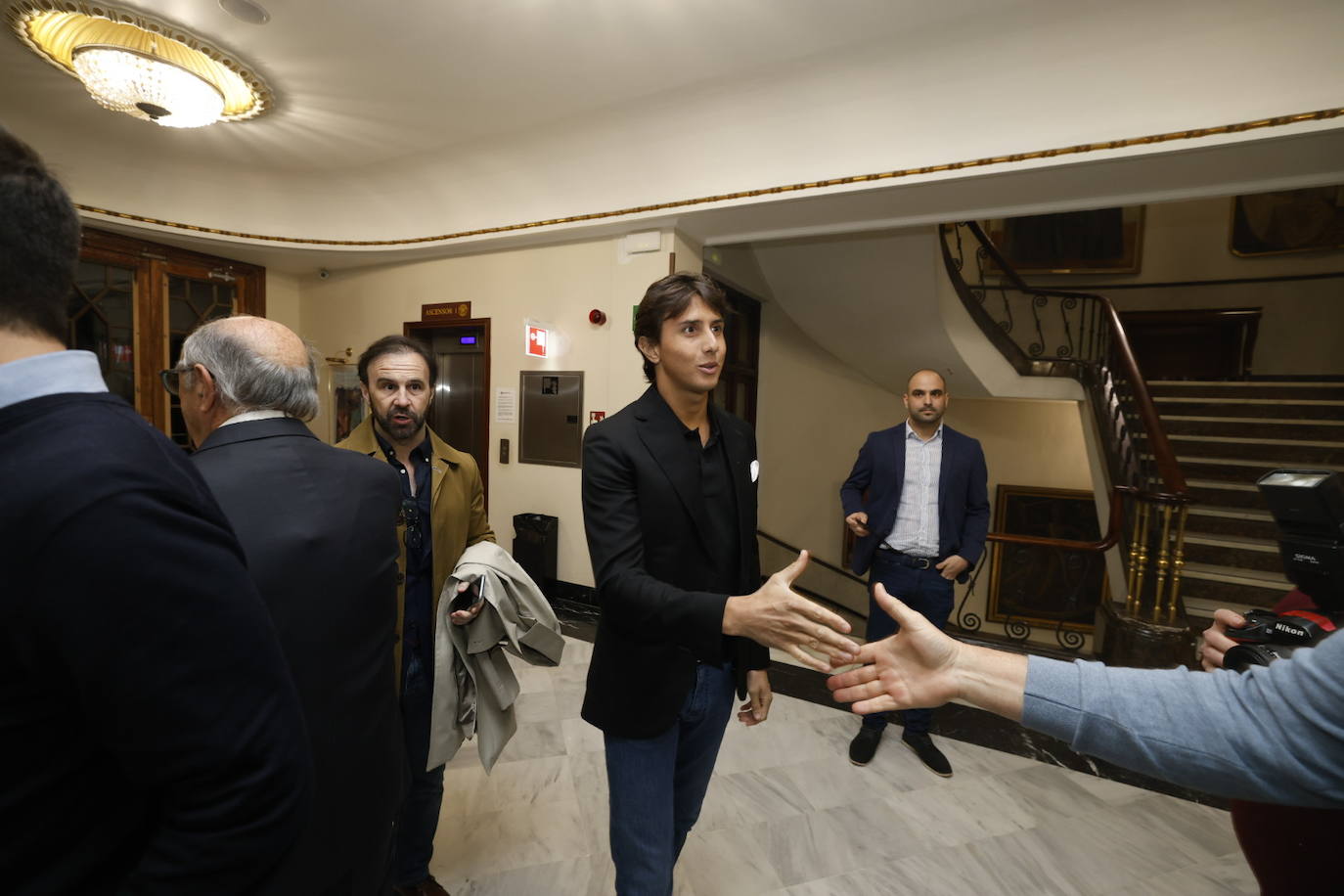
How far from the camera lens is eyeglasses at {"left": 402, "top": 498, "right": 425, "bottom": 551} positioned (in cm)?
171

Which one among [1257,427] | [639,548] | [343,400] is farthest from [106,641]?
[1257,427]

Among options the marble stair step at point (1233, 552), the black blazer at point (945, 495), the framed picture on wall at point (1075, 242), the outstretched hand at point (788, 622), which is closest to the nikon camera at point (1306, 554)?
the outstretched hand at point (788, 622)

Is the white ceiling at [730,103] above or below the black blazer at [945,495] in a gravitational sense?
above

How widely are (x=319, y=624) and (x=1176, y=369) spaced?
33.7 feet

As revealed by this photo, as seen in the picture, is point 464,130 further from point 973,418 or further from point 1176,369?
point 1176,369

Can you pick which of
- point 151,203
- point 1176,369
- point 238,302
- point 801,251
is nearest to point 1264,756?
point 801,251

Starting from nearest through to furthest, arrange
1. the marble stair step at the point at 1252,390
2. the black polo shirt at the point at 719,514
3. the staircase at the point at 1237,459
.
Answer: the black polo shirt at the point at 719,514 < the staircase at the point at 1237,459 < the marble stair step at the point at 1252,390

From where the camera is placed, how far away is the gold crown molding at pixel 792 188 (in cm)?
271

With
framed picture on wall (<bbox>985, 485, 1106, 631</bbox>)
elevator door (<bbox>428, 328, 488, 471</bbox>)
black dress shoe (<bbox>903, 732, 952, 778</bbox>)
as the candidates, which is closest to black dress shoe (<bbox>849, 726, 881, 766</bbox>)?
black dress shoe (<bbox>903, 732, 952, 778</bbox>)

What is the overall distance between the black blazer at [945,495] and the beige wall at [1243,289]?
7.46 metres

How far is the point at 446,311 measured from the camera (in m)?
5.45

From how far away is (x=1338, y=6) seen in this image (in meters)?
2.50

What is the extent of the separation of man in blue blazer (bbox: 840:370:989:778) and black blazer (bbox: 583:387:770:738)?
1.77 m

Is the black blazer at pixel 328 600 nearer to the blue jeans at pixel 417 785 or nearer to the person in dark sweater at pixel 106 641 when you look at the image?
the person in dark sweater at pixel 106 641
